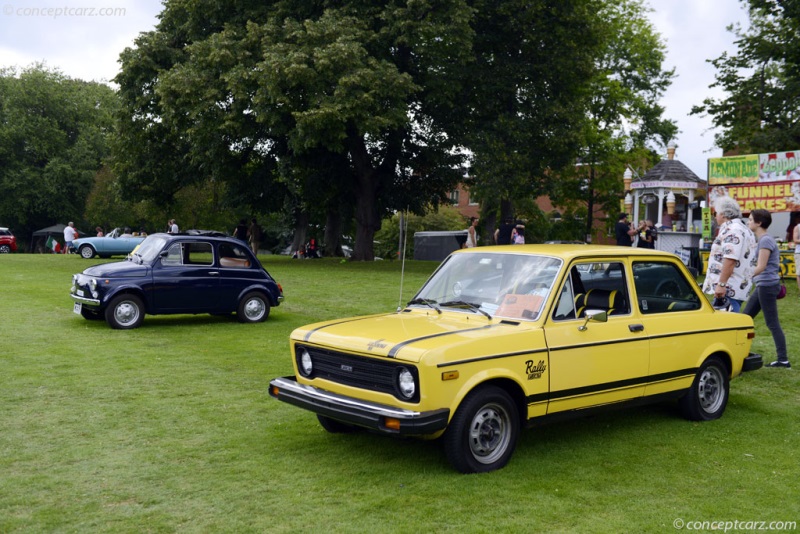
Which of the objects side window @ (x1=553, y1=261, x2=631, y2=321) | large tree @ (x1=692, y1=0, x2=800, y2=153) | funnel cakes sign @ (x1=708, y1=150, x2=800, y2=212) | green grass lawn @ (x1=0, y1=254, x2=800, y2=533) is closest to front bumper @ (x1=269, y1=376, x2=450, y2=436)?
green grass lawn @ (x1=0, y1=254, x2=800, y2=533)

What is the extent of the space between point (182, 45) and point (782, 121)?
81.3ft

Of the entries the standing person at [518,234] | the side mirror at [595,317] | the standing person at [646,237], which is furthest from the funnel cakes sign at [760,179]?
the side mirror at [595,317]

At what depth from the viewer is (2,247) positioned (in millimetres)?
52219

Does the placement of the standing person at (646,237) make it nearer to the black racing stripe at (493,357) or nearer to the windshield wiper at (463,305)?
the windshield wiper at (463,305)

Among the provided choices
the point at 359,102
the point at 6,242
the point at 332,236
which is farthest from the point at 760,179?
the point at 6,242

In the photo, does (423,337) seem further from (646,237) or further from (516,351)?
(646,237)

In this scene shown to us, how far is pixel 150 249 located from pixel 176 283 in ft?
2.65

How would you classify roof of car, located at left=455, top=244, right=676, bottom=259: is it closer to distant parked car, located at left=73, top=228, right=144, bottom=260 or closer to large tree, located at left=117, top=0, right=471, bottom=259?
large tree, located at left=117, top=0, right=471, bottom=259

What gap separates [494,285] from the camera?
6.47 meters

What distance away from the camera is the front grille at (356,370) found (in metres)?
5.48

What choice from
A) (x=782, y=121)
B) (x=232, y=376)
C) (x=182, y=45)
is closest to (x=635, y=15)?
(x=782, y=121)

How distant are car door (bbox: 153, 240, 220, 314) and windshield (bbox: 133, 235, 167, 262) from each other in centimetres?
16

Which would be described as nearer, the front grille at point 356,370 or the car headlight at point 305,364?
the front grille at point 356,370

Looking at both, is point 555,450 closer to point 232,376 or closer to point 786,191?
point 232,376
